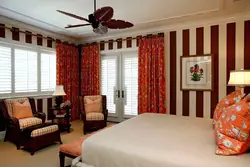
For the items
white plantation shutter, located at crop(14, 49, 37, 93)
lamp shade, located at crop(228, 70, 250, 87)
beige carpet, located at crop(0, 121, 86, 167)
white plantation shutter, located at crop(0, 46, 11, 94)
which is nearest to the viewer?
beige carpet, located at crop(0, 121, 86, 167)

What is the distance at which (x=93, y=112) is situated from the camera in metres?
4.82

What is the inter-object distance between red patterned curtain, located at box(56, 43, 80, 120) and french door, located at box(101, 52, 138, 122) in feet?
3.20

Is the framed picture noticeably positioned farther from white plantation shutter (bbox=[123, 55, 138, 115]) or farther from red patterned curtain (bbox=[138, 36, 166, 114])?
white plantation shutter (bbox=[123, 55, 138, 115])

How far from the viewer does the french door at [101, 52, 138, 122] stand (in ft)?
17.7

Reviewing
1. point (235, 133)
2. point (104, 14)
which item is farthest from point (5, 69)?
point (235, 133)

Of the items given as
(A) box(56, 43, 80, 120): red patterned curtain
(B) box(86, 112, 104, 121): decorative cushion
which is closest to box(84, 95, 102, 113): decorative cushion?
(B) box(86, 112, 104, 121): decorative cushion

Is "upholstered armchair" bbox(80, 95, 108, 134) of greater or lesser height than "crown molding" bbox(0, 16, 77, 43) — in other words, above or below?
below

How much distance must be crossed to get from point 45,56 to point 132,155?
457cm

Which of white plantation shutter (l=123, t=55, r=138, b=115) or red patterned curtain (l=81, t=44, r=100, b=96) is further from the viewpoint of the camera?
red patterned curtain (l=81, t=44, r=100, b=96)

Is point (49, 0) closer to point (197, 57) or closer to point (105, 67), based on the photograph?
point (105, 67)

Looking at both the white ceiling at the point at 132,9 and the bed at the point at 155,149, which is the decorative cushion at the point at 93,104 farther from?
the bed at the point at 155,149

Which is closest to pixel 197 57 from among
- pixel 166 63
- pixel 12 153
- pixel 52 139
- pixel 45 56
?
pixel 166 63

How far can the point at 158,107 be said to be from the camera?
15.8ft

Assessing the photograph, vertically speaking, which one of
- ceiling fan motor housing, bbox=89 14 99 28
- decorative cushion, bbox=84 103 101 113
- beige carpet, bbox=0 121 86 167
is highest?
ceiling fan motor housing, bbox=89 14 99 28
